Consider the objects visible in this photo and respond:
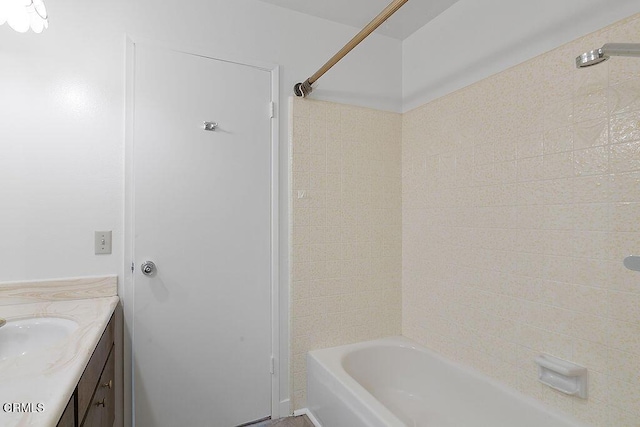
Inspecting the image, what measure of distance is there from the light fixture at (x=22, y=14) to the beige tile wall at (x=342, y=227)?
116cm

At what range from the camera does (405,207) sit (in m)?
2.25

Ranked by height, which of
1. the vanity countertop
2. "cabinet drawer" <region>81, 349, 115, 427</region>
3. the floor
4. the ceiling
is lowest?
the floor

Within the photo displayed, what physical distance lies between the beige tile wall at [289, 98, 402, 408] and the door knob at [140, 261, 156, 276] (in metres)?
0.75

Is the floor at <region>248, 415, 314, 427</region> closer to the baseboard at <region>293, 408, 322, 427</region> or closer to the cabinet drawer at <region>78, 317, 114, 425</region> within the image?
the baseboard at <region>293, 408, 322, 427</region>

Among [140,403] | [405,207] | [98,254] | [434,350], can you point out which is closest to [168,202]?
[98,254]

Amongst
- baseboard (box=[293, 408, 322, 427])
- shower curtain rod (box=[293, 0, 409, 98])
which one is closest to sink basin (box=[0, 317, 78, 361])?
baseboard (box=[293, 408, 322, 427])

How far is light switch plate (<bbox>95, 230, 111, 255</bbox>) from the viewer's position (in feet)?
5.02

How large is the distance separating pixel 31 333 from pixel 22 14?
3.88 feet

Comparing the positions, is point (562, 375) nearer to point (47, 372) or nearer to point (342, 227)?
point (342, 227)

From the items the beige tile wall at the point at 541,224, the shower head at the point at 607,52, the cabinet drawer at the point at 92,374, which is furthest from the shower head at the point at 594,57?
the cabinet drawer at the point at 92,374

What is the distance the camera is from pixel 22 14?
46.0 inches

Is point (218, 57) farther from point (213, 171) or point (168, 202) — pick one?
point (168, 202)

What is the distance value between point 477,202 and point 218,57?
1629 mm

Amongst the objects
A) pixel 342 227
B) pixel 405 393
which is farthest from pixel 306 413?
pixel 342 227
